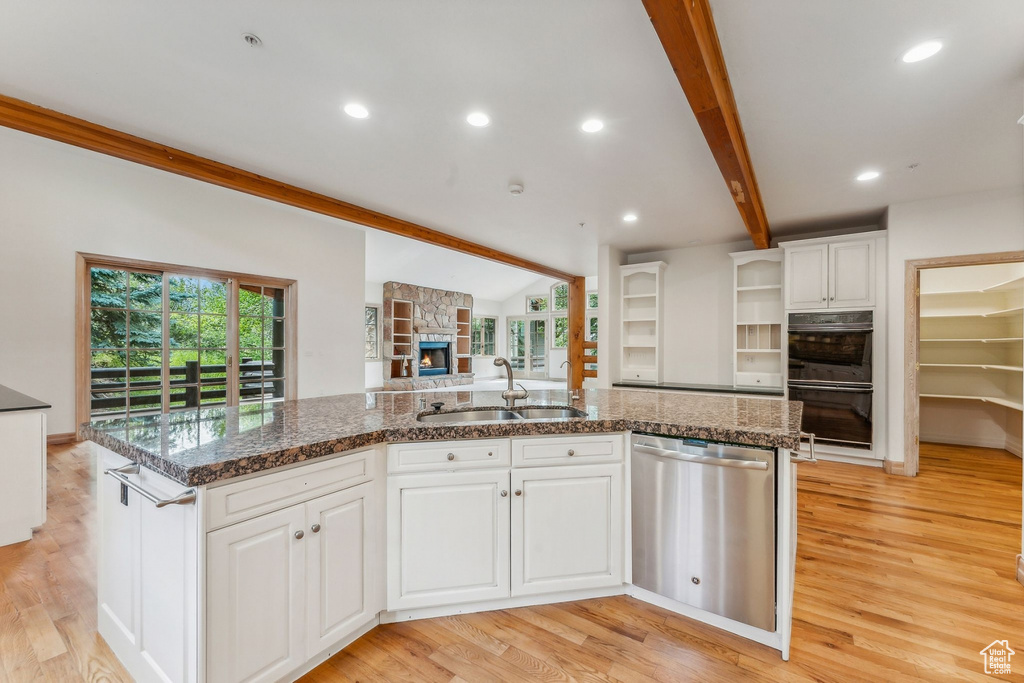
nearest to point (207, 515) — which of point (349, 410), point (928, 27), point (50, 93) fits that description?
point (349, 410)

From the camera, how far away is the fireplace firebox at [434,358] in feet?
35.8

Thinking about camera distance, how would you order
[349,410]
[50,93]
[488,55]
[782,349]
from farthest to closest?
[782,349] < [50,93] < [349,410] < [488,55]

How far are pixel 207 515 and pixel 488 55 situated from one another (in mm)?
2148

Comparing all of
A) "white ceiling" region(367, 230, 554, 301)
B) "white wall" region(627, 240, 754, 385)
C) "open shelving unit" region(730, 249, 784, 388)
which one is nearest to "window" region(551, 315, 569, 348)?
"white ceiling" region(367, 230, 554, 301)

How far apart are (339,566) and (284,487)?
41 centimetres

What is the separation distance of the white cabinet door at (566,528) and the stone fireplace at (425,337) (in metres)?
8.32

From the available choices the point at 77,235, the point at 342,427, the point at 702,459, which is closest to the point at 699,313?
the point at 702,459

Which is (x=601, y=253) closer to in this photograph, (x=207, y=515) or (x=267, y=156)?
(x=267, y=156)

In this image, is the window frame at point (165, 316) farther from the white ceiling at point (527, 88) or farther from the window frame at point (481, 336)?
the window frame at point (481, 336)

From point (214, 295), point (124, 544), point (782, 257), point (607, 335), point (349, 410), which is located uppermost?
point (782, 257)

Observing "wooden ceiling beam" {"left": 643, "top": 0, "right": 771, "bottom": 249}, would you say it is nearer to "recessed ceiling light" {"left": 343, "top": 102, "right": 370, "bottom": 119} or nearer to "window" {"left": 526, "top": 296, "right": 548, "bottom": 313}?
"recessed ceiling light" {"left": 343, "top": 102, "right": 370, "bottom": 119}

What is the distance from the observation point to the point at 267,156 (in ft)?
10.4

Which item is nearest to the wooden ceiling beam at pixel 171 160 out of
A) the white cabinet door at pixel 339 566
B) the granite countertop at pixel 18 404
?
the granite countertop at pixel 18 404

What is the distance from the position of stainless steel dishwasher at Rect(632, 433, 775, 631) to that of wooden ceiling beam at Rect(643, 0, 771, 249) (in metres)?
1.55
